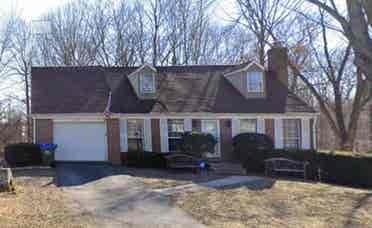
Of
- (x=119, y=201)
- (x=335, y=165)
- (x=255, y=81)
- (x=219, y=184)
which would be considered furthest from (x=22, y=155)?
(x=335, y=165)

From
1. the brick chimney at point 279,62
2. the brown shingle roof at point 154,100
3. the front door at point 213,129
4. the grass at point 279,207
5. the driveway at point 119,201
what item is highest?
the brick chimney at point 279,62

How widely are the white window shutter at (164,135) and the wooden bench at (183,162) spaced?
2.87 meters

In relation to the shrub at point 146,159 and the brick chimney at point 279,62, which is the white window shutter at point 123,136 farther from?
the brick chimney at point 279,62

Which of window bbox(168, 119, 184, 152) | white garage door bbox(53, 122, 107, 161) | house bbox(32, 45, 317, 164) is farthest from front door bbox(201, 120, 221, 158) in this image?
white garage door bbox(53, 122, 107, 161)

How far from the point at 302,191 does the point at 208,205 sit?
413cm

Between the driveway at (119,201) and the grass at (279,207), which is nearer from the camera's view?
the driveway at (119,201)

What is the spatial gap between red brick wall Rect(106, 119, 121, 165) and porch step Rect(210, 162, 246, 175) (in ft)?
14.9

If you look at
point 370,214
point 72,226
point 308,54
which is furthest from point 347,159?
point 308,54

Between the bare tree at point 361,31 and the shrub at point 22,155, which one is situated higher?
the bare tree at point 361,31

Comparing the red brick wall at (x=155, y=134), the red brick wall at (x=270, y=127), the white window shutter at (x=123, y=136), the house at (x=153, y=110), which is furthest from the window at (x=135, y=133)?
the red brick wall at (x=270, y=127)

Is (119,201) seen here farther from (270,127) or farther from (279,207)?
(270,127)

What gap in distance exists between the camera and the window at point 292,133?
2304cm

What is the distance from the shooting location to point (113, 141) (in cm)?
2155

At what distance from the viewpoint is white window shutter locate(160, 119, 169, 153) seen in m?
22.1
